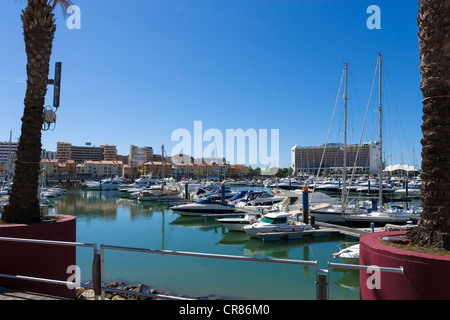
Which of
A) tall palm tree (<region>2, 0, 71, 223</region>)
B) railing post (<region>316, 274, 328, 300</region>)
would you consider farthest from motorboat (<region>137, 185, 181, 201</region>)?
railing post (<region>316, 274, 328, 300</region>)

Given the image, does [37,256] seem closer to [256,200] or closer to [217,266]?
[217,266]

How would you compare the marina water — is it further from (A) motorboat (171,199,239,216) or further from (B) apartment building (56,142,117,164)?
(B) apartment building (56,142,117,164)

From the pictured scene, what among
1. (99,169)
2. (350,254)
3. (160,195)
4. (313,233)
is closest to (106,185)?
(160,195)

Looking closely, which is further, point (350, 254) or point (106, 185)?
point (106, 185)

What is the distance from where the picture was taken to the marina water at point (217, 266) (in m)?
13.9

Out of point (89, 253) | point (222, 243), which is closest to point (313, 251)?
point (222, 243)

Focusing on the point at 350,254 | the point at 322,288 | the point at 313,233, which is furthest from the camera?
the point at 313,233

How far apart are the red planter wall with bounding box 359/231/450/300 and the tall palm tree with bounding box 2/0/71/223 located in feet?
24.8

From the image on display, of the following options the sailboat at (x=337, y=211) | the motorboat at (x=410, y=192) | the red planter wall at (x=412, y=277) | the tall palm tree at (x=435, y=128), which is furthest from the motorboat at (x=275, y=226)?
the motorboat at (x=410, y=192)

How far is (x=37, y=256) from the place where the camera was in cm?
630

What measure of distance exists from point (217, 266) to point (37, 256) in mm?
12106
